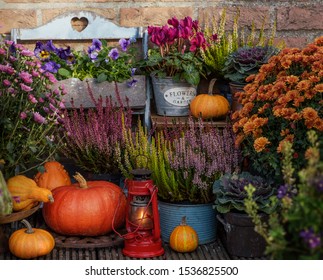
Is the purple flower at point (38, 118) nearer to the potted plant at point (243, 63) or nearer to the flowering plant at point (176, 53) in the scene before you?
the flowering plant at point (176, 53)

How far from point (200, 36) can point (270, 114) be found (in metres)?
0.75

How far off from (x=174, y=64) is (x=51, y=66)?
26.4 inches

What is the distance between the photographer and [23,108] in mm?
3350

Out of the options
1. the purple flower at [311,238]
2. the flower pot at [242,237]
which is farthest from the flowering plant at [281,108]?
the purple flower at [311,238]

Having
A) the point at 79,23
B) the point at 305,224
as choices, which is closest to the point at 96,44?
the point at 79,23

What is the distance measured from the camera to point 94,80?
393 centimetres

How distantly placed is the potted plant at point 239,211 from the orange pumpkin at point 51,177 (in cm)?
89

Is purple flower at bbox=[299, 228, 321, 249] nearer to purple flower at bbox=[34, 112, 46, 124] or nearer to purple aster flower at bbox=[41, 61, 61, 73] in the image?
purple flower at bbox=[34, 112, 46, 124]

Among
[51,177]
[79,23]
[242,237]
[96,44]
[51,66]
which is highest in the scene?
[79,23]

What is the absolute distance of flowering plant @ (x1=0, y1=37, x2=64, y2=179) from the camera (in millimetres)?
3289

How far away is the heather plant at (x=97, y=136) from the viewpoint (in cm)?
368

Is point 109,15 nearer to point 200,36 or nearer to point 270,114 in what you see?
point 200,36

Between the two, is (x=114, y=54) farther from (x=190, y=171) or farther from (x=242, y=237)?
(x=242, y=237)
